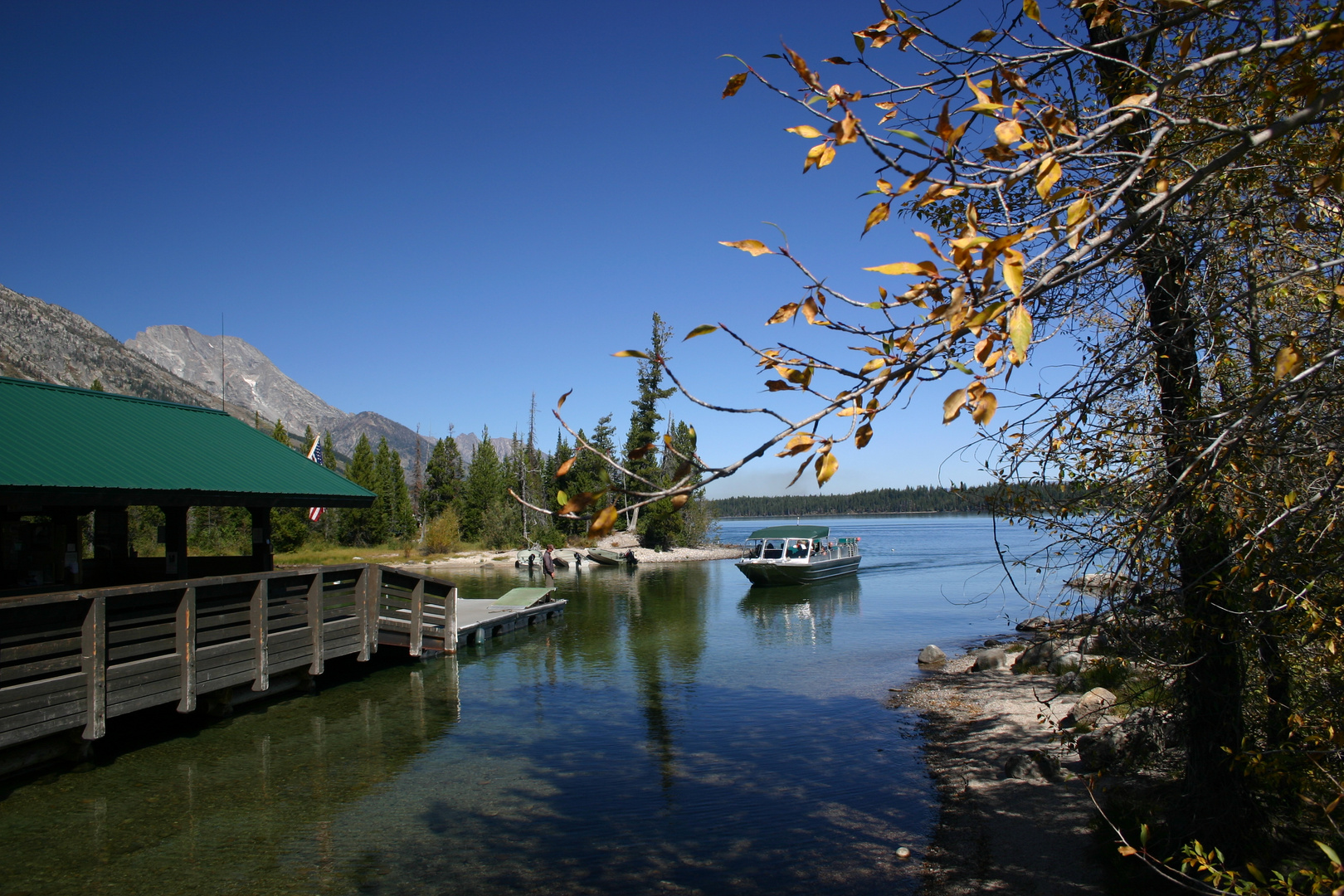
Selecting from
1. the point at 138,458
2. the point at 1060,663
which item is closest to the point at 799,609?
the point at 1060,663

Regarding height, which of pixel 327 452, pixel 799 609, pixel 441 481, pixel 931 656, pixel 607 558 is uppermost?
pixel 327 452

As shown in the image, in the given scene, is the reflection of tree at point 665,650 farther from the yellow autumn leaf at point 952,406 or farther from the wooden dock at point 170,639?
the yellow autumn leaf at point 952,406

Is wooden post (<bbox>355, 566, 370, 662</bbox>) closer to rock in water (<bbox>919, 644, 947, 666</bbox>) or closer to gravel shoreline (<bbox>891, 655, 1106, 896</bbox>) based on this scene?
gravel shoreline (<bbox>891, 655, 1106, 896</bbox>)

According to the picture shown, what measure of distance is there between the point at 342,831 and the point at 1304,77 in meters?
9.50

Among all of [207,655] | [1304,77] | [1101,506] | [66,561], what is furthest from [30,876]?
[1304,77]

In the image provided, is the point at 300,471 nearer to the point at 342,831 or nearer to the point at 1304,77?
the point at 342,831

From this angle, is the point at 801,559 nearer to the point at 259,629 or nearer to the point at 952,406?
the point at 259,629

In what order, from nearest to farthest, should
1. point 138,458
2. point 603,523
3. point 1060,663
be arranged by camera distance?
point 603,523
point 138,458
point 1060,663

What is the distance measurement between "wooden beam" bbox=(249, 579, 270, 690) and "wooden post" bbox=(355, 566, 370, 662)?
9.20 feet

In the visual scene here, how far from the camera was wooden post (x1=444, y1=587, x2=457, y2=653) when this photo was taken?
18.3 m

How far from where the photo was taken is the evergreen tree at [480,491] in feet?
214

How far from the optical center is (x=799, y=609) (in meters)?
29.6

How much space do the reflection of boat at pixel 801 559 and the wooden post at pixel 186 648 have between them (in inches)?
1069

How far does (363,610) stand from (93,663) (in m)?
5.99
